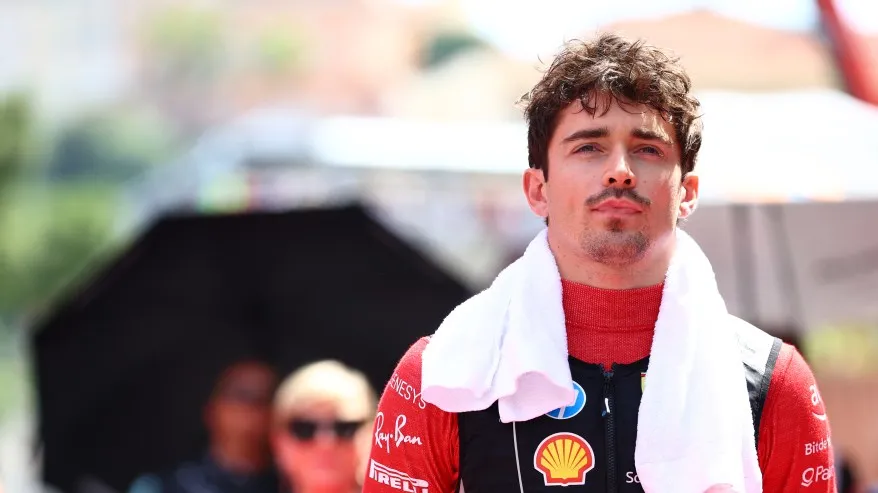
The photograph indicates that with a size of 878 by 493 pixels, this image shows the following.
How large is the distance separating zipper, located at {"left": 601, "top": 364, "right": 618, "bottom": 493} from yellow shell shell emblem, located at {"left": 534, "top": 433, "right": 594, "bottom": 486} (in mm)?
36

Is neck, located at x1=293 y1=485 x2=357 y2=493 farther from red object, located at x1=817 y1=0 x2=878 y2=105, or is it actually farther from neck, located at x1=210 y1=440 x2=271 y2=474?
red object, located at x1=817 y1=0 x2=878 y2=105

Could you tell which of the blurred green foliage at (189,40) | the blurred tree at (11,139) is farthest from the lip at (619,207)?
the blurred green foliage at (189,40)

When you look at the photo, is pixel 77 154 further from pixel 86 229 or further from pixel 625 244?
pixel 625 244

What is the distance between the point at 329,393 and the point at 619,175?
8.53 feet

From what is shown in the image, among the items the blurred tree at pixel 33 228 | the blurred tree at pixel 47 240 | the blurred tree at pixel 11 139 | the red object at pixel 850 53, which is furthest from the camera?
the blurred tree at pixel 47 240

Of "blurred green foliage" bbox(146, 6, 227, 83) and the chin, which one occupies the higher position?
"blurred green foliage" bbox(146, 6, 227, 83)

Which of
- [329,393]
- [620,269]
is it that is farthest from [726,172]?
[620,269]

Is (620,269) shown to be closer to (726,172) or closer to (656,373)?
(656,373)

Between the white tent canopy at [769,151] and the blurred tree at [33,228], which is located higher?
the blurred tree at [33,228]

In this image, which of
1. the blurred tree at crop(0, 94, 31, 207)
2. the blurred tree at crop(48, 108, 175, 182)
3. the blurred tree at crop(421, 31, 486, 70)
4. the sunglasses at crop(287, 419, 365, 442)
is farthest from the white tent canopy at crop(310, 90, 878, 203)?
the blurred tree at crop(48, 108, 175, 182)

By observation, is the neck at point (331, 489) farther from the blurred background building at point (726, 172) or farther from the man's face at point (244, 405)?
the blurred background building at point (726, 172)

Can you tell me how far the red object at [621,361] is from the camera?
2.53 m

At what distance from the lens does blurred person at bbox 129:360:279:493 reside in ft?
17.6

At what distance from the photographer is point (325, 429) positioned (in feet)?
15.9
